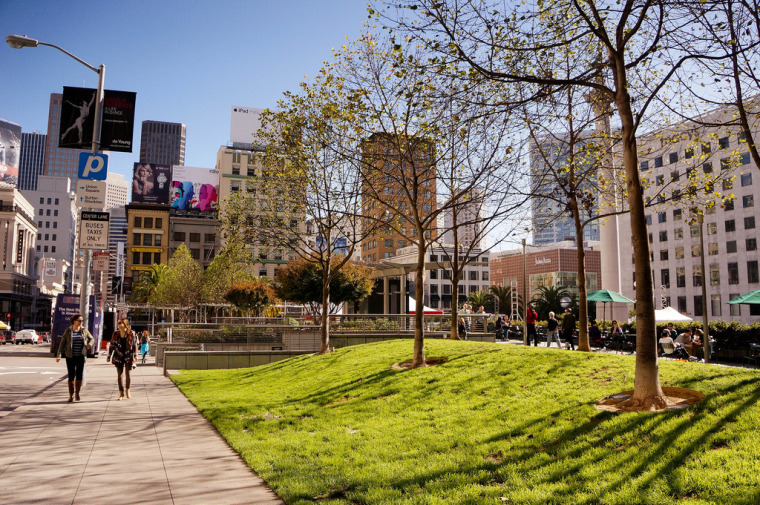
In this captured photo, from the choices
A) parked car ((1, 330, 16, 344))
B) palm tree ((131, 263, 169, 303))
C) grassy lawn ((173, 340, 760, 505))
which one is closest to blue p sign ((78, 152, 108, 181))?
grassy lawn ((173, 340, 760, 505))

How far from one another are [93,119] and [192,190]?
97618mm

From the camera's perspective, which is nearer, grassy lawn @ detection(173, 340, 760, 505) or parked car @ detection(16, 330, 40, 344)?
grassy lawn @ detection(173, 340, 760, 505)

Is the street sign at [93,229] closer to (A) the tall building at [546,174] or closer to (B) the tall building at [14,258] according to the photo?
(A) the tall building at [546,174]

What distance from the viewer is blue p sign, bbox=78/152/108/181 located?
16.8 meters

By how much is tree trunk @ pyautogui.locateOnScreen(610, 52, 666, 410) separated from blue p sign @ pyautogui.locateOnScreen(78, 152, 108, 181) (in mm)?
13548

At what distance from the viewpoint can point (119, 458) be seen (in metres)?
8.17

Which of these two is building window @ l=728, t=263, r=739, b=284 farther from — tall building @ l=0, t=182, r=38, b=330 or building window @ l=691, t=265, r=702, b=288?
tall building @ l=0, t=182, r=38, b=330

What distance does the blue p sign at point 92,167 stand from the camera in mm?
16797

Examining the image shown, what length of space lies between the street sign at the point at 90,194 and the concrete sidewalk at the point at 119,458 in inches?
225

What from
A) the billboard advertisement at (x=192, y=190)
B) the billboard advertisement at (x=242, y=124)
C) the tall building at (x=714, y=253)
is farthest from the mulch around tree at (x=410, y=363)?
the billboard advertisement at (x=192, y=190)

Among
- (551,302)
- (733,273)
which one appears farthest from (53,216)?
(733,273)

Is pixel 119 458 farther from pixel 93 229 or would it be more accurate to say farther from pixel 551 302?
pixel 551 302

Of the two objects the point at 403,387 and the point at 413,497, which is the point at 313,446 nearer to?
the point at 413,497

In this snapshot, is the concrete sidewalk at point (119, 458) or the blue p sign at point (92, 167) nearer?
the concrete sidewalk at point (119, 458)
